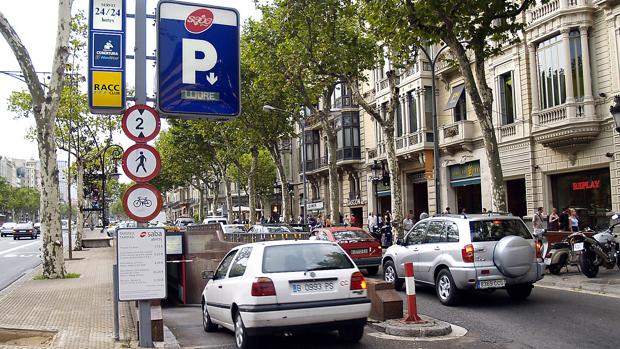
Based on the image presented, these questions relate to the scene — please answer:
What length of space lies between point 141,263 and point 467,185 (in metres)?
24.9

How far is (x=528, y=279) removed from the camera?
10.9 m

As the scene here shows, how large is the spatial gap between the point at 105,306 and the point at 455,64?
12.4 metres

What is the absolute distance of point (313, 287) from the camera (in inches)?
297

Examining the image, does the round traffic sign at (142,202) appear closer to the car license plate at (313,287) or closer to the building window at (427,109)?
the car license plate at (313,287)

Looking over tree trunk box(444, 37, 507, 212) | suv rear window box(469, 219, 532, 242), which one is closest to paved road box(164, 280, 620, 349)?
suv rear window box(469, 219, 532, 242)

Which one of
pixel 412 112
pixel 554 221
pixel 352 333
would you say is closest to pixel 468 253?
pixel 352 333

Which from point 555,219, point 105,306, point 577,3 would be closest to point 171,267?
point 105,306

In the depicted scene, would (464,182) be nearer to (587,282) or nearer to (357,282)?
(587,282)

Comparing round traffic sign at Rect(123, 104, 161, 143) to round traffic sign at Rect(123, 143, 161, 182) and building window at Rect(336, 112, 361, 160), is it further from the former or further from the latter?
building window at Rect(336, 112, 361, 160)

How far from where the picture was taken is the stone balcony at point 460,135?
94.5ft

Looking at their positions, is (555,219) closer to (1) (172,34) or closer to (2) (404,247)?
(2) (404,247)

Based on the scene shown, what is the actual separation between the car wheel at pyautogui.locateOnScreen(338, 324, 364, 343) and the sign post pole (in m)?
2.55

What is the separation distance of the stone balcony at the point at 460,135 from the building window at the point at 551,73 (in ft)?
15.9

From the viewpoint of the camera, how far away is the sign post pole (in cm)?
778
